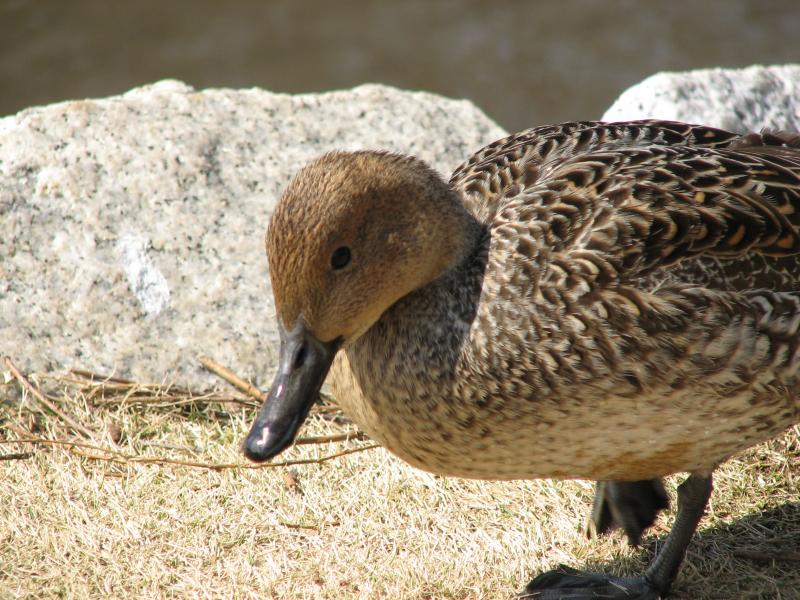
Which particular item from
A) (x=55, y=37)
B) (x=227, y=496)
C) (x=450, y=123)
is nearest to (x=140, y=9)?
(x=55, y=37)

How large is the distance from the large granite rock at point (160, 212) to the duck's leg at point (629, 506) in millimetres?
1501

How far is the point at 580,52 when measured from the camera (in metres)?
9.05

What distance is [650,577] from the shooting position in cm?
347

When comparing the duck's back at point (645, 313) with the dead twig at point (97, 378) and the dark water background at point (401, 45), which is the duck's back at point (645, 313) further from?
the dark water background at point (401, 45)

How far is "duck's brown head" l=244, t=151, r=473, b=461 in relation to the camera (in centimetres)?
286

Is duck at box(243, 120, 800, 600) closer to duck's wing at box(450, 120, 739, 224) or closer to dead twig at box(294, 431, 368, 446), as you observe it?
duck's wing at box(450, 120, 739, 224)

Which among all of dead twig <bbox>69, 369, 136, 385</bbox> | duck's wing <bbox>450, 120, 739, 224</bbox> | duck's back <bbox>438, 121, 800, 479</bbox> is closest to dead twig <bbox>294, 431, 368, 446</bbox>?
dead twig <bbox>69, 369, 136, 385</bbox>

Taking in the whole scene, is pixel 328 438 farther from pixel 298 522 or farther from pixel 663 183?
pixel 663 183

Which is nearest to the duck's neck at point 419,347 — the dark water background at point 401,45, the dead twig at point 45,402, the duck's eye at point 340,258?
the duck's eye at point 340,258

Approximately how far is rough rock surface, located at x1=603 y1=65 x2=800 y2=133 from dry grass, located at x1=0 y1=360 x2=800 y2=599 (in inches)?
66.3

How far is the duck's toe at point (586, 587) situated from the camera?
347 cm

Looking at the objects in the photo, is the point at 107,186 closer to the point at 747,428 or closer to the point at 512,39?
the point at 747,428

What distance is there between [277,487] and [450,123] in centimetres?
228

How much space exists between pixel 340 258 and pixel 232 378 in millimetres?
1627
